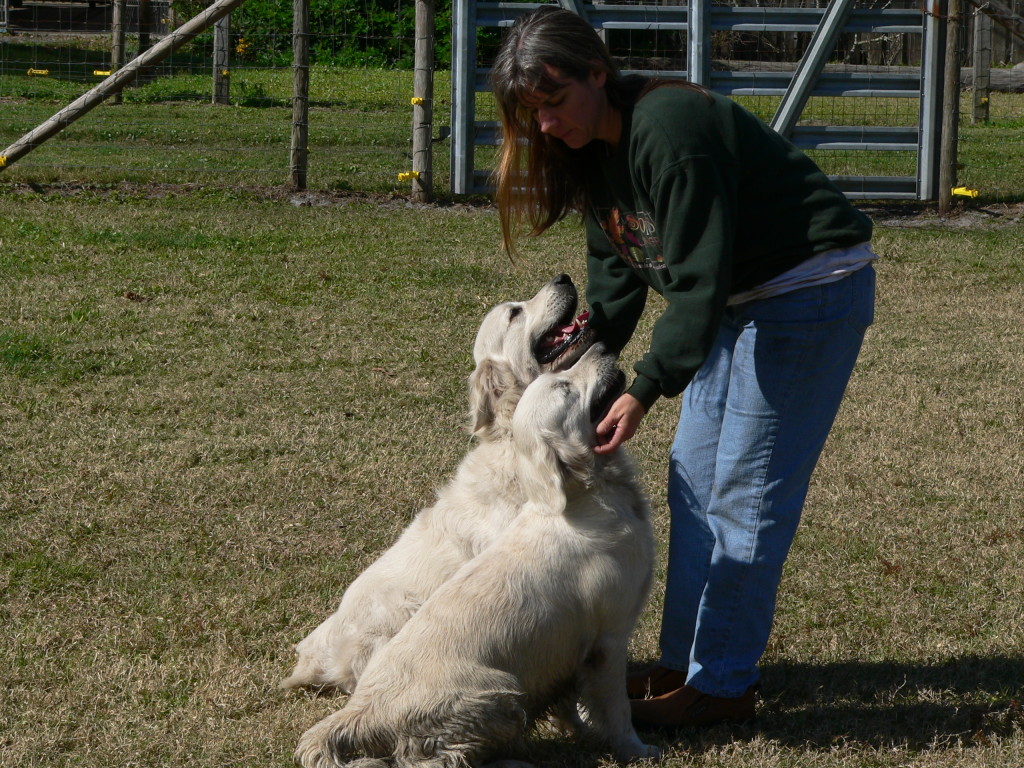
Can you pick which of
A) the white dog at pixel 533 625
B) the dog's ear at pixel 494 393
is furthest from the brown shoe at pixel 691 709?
the dog's ear at pixel 494 393

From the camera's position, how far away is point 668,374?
3.04 metres

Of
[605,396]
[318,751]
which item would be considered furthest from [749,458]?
[318,751]

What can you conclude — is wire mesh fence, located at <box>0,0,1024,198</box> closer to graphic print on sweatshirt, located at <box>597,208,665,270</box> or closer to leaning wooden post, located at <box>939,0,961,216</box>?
leaning wooden post, located at <box>939,0,961,216</box>

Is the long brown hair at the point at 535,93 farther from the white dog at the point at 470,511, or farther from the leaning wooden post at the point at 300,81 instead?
the leaning wooden post at the point at 300,81

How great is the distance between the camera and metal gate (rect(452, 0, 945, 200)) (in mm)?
11875

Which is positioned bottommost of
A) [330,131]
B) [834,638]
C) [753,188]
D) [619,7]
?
[834,638]

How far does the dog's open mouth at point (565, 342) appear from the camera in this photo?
3.79 meters

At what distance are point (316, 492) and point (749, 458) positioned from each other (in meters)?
2.58

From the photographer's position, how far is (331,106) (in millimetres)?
17734

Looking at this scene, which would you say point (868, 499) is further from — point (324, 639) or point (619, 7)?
point (619, 7)

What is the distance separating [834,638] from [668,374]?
1.64m

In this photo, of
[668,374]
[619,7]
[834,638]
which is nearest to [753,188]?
[668,374]

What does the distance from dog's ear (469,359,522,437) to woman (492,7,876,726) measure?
0.36 m

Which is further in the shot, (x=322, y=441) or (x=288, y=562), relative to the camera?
(x=322, y=441)
